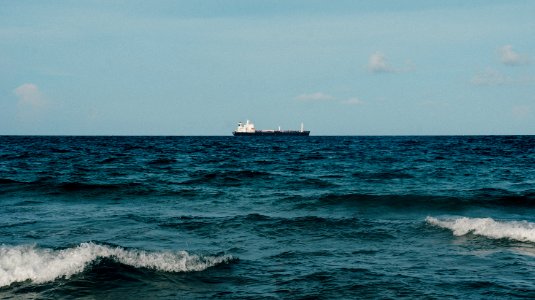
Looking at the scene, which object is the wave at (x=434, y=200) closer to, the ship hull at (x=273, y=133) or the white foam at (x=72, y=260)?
the white foam at (x=72, y=260)

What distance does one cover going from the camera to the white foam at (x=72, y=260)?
931 centimetres

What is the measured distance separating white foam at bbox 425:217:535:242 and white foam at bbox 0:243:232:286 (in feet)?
22.2

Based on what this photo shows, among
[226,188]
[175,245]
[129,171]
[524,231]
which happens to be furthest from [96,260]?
[129,171]

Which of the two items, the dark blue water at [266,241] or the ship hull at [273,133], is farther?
the ship hull at [273,133]

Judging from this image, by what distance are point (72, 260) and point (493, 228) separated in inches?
414

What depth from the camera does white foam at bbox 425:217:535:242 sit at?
12.6 meters

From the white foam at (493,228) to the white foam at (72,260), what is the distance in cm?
676

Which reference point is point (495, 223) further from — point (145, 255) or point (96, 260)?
point (96, 260)

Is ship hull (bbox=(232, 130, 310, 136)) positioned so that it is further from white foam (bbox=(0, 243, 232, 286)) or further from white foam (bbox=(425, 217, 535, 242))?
white foam (bbox=(0, 243, 232, 286))

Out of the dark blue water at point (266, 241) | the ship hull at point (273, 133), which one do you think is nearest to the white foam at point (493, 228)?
the dark blue water at point (266, 241)

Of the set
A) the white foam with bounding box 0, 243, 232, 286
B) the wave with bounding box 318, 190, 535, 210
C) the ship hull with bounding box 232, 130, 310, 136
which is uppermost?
the ship hull with bounding box 232, 130, 310, 136

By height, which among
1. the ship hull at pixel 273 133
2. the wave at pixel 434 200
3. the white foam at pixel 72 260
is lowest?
the white foam at pixel 72 260

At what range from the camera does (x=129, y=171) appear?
33656 mm

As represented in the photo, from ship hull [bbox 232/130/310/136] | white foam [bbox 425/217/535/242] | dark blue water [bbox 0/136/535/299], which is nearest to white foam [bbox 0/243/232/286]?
dark blue water [bbox 0/136/535/299]
